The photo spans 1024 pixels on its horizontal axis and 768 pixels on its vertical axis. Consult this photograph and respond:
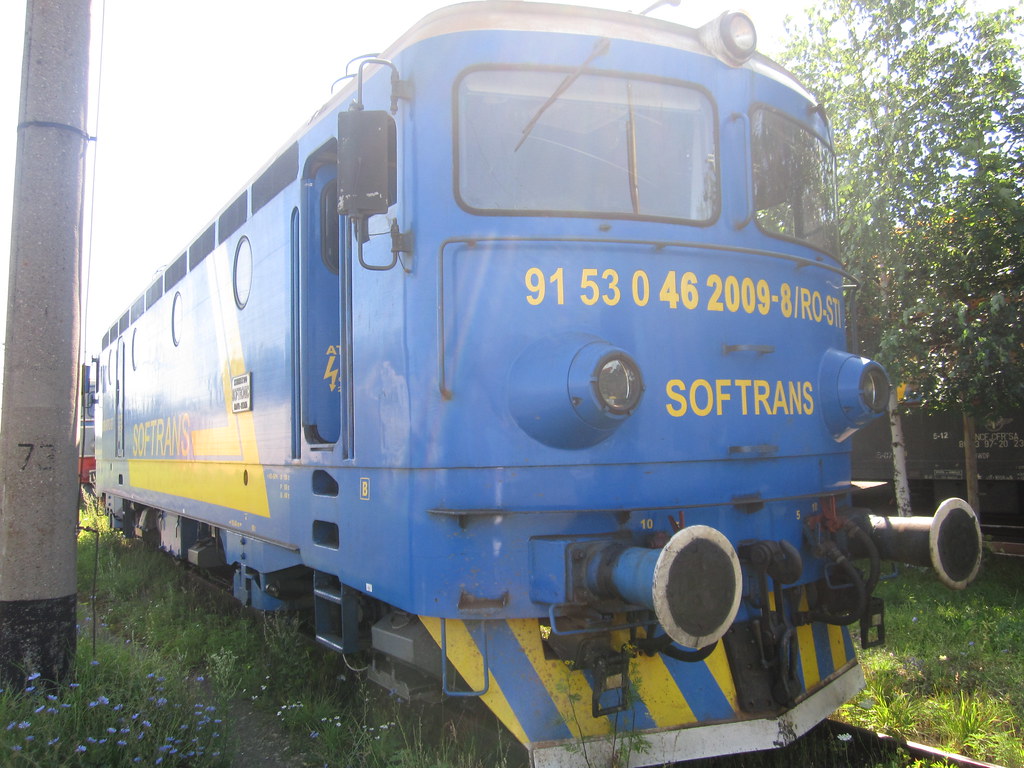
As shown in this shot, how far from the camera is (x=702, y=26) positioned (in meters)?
3.73

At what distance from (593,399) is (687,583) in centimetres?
71

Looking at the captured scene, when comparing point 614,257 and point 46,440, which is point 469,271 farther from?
point 46,440

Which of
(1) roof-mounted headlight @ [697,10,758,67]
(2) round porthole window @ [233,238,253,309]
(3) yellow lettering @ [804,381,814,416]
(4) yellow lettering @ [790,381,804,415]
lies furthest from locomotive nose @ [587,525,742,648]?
(2) round porthole window @ [233,238,253,309]

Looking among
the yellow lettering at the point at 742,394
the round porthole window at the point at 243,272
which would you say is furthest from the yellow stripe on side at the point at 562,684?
the round porthole window at the point at 243,272

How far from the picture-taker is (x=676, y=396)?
3459 mm

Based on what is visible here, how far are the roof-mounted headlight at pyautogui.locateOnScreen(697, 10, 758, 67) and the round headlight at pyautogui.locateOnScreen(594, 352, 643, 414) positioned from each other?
156 cm

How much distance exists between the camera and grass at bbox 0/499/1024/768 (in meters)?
3.48

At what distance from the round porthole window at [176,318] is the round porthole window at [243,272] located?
1694 millimetres

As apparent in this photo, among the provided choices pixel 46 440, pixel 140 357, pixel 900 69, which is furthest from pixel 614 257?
pixel 140 357

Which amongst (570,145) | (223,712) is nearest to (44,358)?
(223,712)

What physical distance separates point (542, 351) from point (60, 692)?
8.72ft

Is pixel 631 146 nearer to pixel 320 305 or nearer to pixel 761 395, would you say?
pixel 761 395

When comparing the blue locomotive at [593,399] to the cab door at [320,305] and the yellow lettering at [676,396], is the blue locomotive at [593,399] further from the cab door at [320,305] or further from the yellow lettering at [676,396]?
the cab door at [320,305]

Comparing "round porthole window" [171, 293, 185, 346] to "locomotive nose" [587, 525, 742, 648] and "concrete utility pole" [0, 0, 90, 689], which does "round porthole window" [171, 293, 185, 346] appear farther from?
"locomotive nose" [587, 525, 742, 648]
